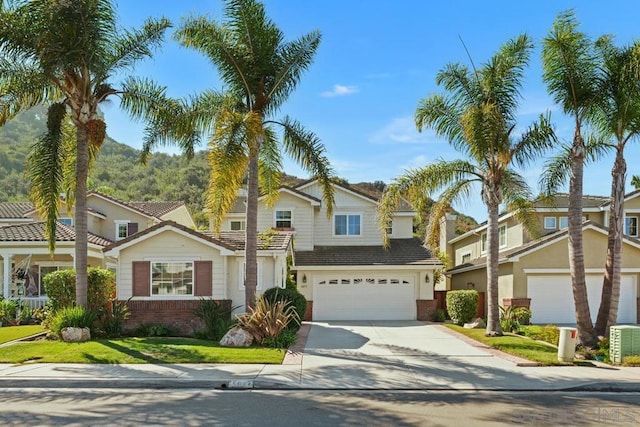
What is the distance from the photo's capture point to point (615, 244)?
15.5 meters

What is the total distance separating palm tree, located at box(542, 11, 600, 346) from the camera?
15062mm

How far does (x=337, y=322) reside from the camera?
24.1m

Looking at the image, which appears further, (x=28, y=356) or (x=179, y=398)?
(x=28, y=356)

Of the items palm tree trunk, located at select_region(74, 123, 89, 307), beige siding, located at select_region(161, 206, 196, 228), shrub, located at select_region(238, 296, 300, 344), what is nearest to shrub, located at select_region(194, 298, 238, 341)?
shrub, located at select_region(238, 296, 300, 344)

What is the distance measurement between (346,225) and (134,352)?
15.3 m

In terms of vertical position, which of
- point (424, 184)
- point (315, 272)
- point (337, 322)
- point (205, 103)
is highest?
point (205, 103)

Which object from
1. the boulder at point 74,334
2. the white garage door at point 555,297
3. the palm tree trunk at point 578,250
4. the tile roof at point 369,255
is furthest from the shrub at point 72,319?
the white garage door at point 555,297

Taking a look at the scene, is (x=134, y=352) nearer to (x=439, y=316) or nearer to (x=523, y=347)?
(x=523, y=347)

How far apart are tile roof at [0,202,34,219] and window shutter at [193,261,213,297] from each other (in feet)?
55.4

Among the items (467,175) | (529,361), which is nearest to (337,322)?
(467,175)

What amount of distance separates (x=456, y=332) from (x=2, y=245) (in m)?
18.2

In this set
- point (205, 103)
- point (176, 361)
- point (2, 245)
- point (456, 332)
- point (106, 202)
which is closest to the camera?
point (176, 361)

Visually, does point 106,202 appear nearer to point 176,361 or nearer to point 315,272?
point 315,272

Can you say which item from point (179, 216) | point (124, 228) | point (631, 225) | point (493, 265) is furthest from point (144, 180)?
point (493, 265)
